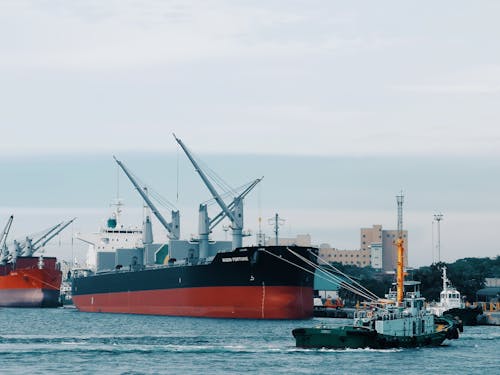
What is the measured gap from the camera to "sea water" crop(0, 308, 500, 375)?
51.2 metres

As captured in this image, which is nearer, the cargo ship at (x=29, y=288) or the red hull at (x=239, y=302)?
the red hull at (x=239, y=302)

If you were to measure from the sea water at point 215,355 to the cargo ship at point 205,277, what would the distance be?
14160 millimetres

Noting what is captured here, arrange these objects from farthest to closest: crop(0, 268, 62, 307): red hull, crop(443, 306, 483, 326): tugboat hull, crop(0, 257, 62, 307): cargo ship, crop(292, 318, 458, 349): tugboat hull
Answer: crop(0, 257, 62, 307): cargo ship
crop(0, 268, 62, 307): red hull
crop(443, 306, 483, 326): tugboat hull
crop(292, 318, 458, 349): tugboat hull

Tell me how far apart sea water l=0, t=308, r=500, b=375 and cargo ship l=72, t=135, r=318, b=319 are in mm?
14160

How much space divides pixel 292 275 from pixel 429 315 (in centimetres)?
3016

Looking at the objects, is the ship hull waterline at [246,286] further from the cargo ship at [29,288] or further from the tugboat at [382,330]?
the cargo ship at [29,288]

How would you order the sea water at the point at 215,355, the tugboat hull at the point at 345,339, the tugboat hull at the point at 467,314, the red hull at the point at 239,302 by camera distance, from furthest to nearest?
the red hull at the point at 239,302 → the tugboat hull at the point at 467,314 → the tugboat hull at the point at 345,339 → the sea water at the point at 215,355

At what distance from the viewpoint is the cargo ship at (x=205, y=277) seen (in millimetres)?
91625

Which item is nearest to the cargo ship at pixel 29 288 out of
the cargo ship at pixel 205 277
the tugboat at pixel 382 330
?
the cargo ship at pixel 205 277

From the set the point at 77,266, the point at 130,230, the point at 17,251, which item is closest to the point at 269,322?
the point at 130,230

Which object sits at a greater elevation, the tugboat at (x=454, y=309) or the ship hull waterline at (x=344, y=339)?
the tugboat at (x=454, y=309)

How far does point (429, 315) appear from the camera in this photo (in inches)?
2463

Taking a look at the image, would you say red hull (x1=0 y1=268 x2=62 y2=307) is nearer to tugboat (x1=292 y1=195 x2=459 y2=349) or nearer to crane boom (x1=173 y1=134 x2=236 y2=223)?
crane boom (x1=173 y1=134 x2=236 y2=223)

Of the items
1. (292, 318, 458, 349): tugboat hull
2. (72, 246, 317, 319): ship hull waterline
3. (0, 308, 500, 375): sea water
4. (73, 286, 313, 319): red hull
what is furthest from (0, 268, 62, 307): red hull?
(292, 318, 458, 349): tugboat hull
